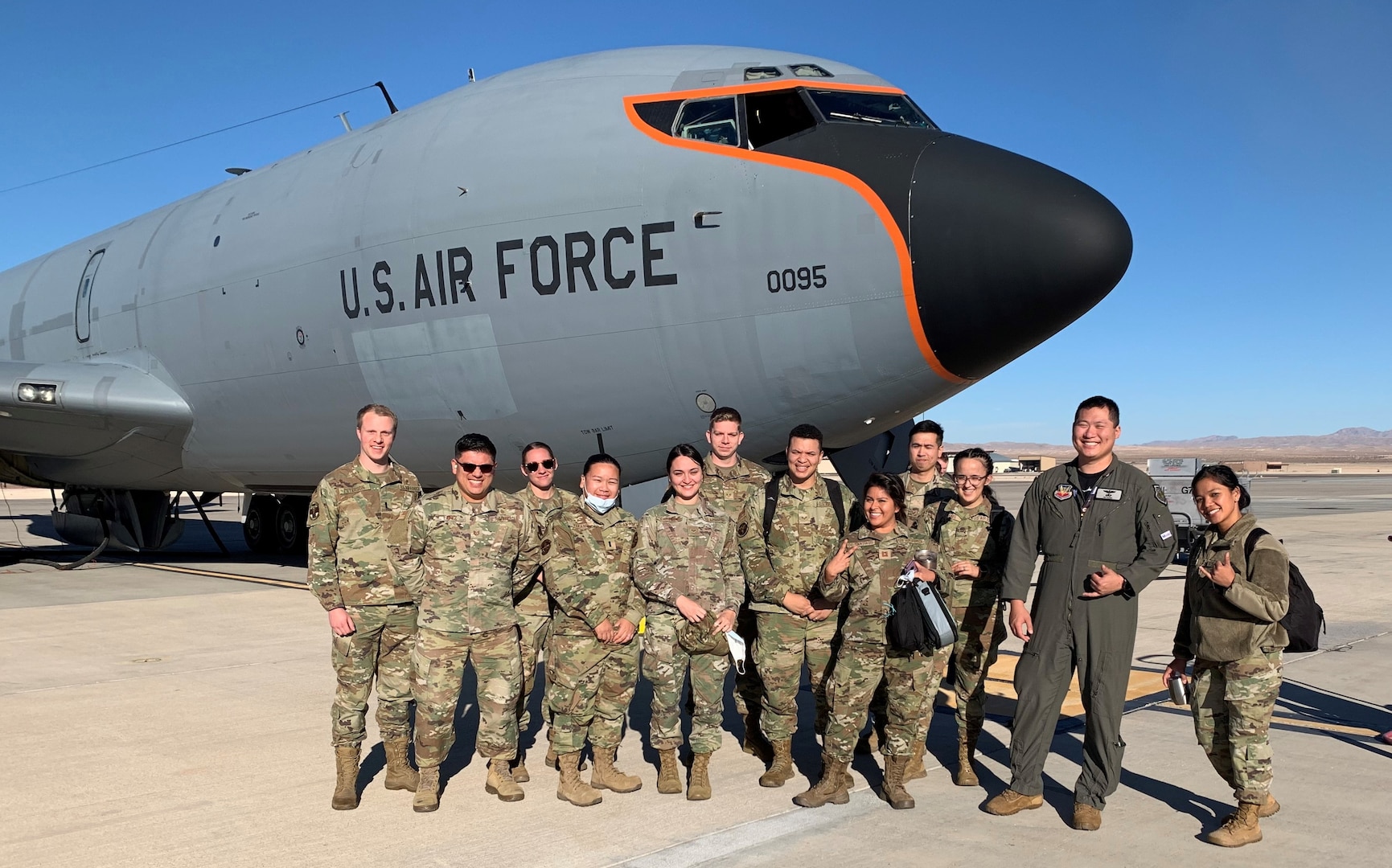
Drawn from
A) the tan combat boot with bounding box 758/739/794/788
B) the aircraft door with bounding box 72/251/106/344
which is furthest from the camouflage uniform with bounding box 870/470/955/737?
the aircraft door with bounding box 72/251/106/344

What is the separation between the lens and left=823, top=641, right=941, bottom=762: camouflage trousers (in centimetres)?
564

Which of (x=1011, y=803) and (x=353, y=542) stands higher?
(x=353, y=542)

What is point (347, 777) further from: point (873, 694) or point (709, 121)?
point (709, 121)

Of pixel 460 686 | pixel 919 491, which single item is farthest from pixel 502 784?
pixel 919 491

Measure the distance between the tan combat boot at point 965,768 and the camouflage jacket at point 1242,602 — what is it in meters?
1.36

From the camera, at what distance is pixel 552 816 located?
5.36 m

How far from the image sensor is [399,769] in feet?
19.1

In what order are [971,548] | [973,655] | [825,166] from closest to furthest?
1. [973,655]
2. [971,548]
3. [825,166]

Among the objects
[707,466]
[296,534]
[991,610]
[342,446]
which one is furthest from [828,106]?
[296,534]

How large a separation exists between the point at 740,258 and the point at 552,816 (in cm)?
449

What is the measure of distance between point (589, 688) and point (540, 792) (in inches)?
25.2

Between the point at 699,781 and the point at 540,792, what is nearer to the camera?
the point at 699,781

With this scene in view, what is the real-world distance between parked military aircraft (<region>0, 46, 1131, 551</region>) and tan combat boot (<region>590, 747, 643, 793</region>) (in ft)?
11.0

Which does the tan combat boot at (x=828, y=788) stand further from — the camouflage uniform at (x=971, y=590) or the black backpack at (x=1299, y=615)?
the black backpack at (x=1299, y=615)
